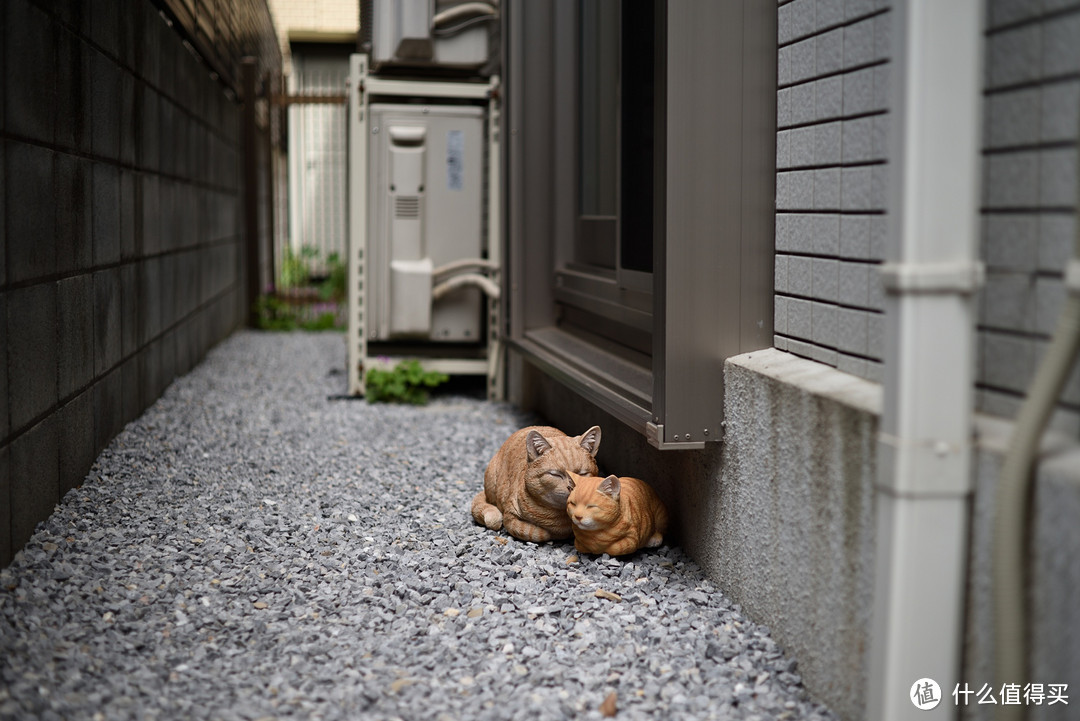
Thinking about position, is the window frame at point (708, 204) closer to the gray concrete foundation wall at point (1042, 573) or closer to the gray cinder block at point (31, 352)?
the gray concrete foundation wall at point (1042, 573)

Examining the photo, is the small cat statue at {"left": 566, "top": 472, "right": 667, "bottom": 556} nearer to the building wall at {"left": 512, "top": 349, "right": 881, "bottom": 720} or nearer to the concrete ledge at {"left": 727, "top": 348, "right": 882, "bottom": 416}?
the building wall at {"left": 512, "top": 349, "right": 881, "bottom": 720}

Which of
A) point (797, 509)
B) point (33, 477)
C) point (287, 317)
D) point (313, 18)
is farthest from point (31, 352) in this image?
point (313, 18)

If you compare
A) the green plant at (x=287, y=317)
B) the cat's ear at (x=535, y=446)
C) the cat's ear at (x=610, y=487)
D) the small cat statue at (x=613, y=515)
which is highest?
the green plant at (x=287, y=317)

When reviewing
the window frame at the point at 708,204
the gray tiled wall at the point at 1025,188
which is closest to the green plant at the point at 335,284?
the window frame at the point at 708,204

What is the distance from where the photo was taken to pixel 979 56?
151cm

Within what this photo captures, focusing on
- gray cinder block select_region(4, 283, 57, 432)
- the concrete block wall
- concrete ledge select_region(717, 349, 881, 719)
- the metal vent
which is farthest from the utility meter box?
concrete ledge select_region(717, 349, 881, 719)

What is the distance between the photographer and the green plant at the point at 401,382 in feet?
17.1

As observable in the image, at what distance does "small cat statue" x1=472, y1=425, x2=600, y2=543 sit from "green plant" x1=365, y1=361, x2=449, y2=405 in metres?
2.21

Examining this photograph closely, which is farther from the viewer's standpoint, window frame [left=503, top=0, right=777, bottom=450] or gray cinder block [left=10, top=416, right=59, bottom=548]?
gray cinder block [left=10, top=416, right=59, bottom=548]

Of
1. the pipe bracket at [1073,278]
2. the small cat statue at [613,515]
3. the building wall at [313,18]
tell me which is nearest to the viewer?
the pipe bracket at [1073,278]

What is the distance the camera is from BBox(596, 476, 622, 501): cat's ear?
2645mm

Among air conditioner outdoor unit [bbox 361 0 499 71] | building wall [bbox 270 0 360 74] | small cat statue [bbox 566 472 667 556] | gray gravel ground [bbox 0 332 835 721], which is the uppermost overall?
building wall [bbox 270 0 360 74]

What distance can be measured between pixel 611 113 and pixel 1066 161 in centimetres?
252

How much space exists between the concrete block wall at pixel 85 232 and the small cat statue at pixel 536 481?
4.21 ft
